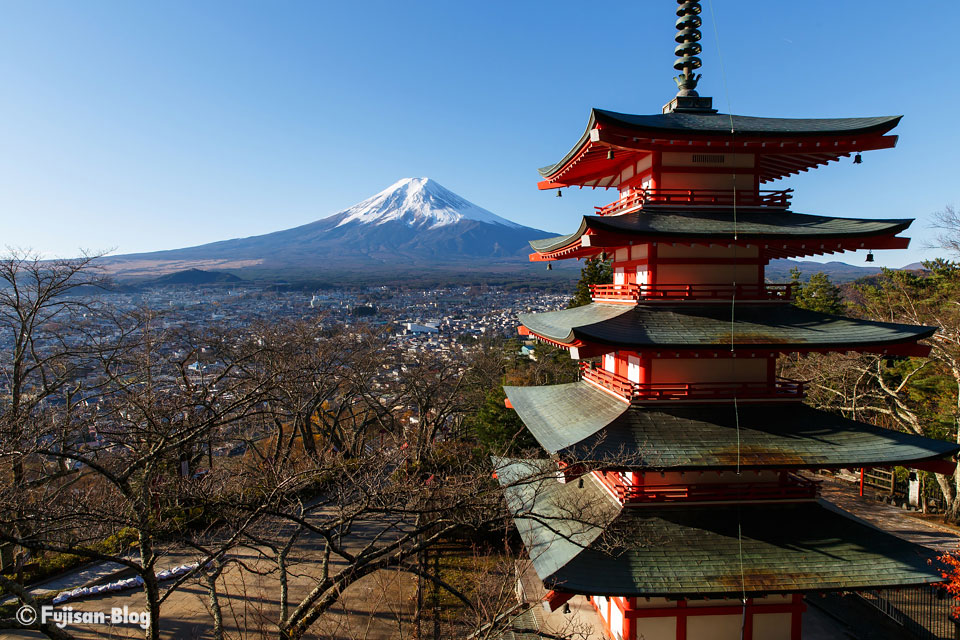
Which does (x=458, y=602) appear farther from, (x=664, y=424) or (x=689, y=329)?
(x=689, y=329)

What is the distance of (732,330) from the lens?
850 centimetres

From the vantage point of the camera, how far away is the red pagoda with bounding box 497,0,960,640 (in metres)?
7.66

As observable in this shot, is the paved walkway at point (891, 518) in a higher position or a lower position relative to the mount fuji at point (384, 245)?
lower

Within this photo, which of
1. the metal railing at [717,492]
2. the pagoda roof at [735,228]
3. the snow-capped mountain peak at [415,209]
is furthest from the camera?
the snow-capped mountain peak at [415,209]

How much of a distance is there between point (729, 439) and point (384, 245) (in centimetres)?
13965

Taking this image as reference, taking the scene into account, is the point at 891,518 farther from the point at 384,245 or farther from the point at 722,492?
the point at 384,245

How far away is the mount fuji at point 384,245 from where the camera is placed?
118062 millimetres

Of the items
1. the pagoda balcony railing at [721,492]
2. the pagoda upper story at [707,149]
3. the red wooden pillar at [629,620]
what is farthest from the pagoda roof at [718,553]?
the pagoda upper story at [707,149]

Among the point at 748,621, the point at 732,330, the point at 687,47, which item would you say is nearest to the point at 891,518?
the point at 748,621

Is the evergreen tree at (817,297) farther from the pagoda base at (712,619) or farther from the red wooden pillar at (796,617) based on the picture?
the pagoda base at (712,619)

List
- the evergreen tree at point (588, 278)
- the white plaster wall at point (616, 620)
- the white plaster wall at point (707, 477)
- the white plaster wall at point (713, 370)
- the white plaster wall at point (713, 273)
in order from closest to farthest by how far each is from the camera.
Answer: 1. the white plaster wall at point (707, 477)
2. the white plaster wall at point (616, 620)
3. the white plaster wall at point (713, 370)
4. the white plaster wall at point (713, 273)
5. the evergreen tree at point (588, 278)

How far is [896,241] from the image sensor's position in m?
8.48

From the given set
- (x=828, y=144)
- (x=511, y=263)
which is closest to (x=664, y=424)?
(x=828, y=144)

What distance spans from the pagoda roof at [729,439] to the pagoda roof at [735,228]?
9.92 ft
